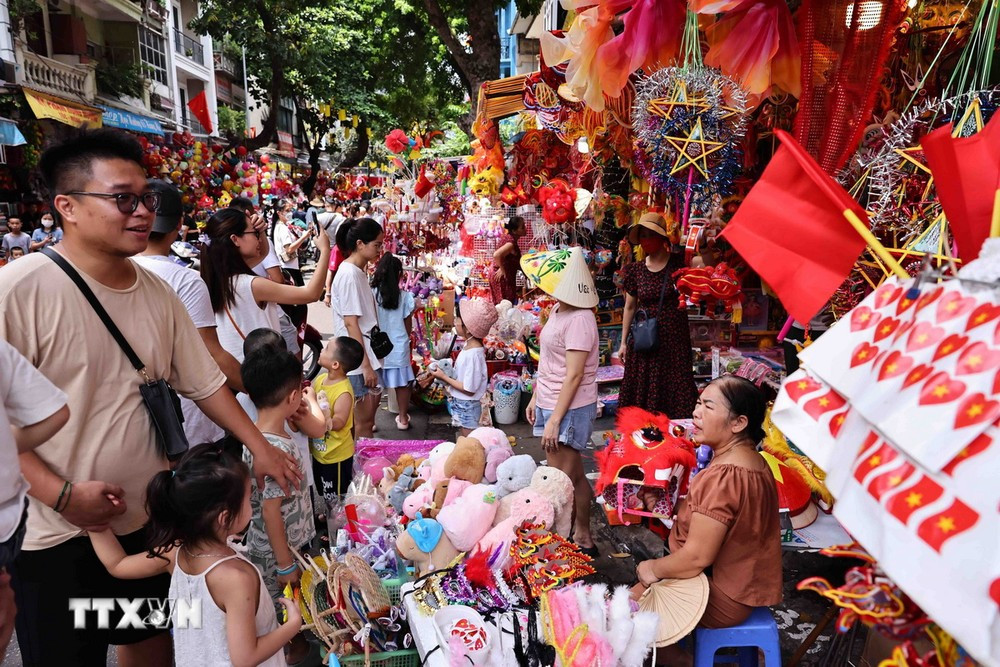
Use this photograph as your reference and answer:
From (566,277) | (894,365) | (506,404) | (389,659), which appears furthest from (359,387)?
(894,365)

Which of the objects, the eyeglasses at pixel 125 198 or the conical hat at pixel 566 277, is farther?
the conical hat at pixel 566 277

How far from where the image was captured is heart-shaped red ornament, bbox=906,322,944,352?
1006 millimetres

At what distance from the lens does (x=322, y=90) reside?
17.7 meters

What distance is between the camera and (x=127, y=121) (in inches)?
598

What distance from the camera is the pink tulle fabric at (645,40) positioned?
9.98ft

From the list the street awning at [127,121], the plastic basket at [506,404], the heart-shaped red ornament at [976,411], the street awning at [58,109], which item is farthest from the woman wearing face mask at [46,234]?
the heart-shaped red ornament at [976,411]

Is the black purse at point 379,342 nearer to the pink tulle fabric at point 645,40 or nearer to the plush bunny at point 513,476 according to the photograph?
the plush bunny at point 513,476

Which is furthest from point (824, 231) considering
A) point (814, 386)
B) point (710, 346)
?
point (710, 346)

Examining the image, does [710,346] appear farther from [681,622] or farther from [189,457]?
[189,457]

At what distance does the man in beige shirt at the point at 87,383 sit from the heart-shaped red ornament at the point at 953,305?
1989 millimetres

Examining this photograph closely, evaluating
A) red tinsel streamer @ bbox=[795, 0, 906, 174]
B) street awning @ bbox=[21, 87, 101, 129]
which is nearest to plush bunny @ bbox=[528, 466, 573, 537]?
red tinsel streamer @ bbox=[795, 0, 906, 174]

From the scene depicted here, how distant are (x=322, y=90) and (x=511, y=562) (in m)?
17.7

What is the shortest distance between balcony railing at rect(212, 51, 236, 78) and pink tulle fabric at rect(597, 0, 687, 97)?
3030cm

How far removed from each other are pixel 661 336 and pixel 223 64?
32667 millimetres
